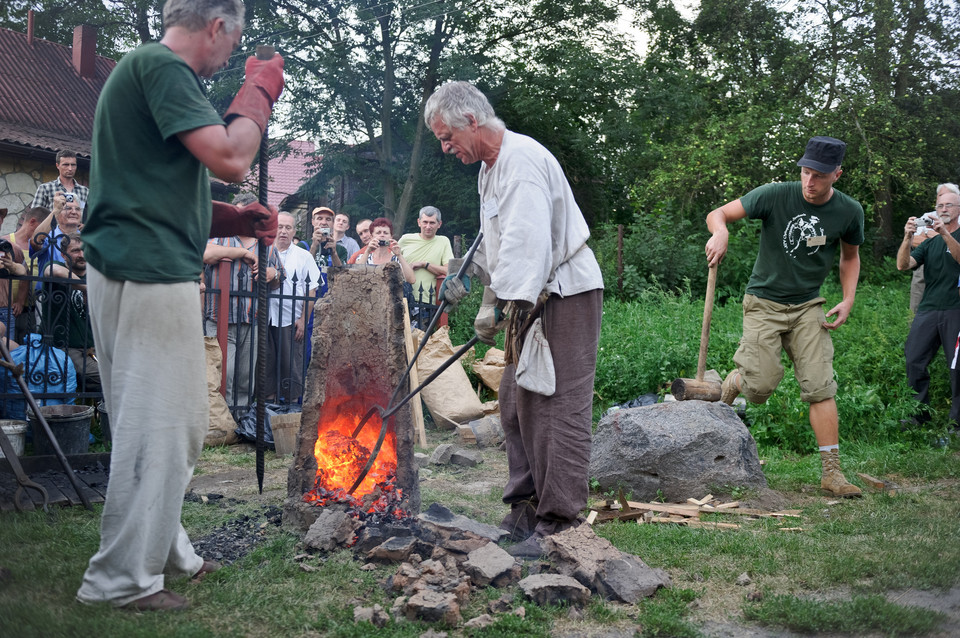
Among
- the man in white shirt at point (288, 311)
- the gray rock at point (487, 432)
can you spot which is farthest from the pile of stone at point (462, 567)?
the man in white shirt at point (288, 311)

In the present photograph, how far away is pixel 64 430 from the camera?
5512 millimetres

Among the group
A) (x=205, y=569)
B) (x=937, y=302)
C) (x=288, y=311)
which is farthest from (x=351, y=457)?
(x=937, y=302)

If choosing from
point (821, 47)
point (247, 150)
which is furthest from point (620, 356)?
point (821, 47)

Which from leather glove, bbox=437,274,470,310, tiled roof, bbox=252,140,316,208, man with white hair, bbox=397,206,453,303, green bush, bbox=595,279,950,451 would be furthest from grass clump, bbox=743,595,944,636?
tiled roof, bbox=252,140,316,208

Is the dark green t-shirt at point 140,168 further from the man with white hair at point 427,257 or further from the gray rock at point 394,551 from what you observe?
the man with white hair at point 427,257

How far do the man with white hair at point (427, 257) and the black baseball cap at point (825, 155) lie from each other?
4.41m

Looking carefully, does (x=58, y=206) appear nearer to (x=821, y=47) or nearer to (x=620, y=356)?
(x=620, y=356)

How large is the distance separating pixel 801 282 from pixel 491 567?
3.27 meters

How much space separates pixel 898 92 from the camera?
16422 mm

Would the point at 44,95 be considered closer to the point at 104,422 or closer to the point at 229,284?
the point at 229,284

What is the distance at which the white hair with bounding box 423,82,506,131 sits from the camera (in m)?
3.56

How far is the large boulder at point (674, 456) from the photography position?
16.6 feet

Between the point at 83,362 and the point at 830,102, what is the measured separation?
15.9m

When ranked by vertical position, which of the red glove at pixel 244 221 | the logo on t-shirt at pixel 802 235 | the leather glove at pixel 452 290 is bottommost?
the leather glove at pixel 452 290
